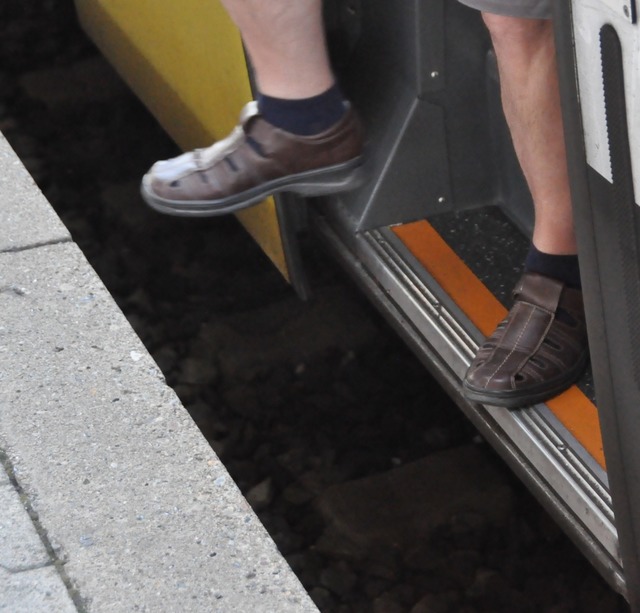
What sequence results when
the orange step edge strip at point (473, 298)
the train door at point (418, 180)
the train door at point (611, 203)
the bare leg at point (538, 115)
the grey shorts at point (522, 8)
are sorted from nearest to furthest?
the train door at point (611, 203)
the grey shorts at point (522, 8)
the bare leg at point (538, 115)
the orange step edge strip at point (473, 298)
the train door at point (418, 180)

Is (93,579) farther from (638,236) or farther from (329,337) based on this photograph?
(329,337)

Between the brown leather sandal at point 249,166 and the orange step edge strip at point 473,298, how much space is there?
290 mm

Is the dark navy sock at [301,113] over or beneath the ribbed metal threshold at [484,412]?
over

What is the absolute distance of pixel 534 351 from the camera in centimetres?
234

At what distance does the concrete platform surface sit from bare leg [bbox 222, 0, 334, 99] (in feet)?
1.75

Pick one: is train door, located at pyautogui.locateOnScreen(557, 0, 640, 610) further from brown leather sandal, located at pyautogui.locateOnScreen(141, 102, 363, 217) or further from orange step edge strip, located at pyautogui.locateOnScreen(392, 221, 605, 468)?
brown leather sandal, located at pyautogui.locateOnScreen(141, 102, 363, 217)

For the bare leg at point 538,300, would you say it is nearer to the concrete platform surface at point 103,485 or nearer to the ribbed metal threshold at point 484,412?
the ribbed metal threshold at point 484,412

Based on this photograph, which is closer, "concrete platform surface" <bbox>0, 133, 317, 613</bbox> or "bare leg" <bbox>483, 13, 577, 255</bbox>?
"concrete platform surface" <bbox>0, 133, 317, 613</bbox>

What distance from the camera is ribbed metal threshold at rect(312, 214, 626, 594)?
2.18 m

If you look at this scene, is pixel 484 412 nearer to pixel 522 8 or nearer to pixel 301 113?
pixel 301 113

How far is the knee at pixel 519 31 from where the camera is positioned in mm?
2137

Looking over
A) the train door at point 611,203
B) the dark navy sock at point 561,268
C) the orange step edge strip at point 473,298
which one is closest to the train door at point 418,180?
the orange step edge strip at point 473,298

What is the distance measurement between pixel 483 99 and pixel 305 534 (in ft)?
3.37

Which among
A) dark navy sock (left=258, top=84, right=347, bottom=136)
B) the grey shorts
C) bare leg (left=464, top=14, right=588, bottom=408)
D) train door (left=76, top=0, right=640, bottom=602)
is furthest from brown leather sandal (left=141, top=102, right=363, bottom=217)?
the grey shorts
